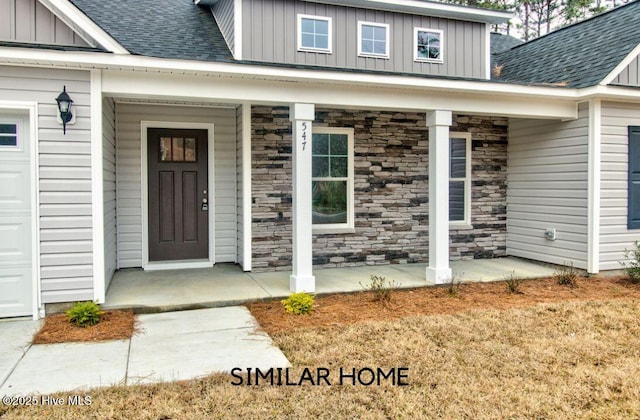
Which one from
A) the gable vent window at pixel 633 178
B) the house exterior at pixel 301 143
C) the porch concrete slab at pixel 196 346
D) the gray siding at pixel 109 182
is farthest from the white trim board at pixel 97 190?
the gable vent window at pixel 633 178

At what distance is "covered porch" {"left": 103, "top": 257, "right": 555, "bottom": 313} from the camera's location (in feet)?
18.6

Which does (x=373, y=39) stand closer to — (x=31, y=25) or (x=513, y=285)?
(x=513, y=285)

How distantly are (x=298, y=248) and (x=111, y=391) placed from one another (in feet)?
9.97

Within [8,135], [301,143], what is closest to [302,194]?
[301,143]

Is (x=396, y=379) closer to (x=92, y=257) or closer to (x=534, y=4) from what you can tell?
(x=92, y=257)

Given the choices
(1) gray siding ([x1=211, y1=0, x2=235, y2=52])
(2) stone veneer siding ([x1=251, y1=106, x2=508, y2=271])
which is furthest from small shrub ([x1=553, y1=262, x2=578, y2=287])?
(1) gray siding ([x1=211, y1=0, x2=235, y2=52])

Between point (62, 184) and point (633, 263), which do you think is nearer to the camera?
point (62, 184)

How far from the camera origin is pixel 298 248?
6094 mm

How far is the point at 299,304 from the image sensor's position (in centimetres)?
534

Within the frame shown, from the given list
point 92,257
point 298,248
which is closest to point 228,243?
point 298,248

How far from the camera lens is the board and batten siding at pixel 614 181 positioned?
7227 mm

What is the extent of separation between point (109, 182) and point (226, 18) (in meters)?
3.09

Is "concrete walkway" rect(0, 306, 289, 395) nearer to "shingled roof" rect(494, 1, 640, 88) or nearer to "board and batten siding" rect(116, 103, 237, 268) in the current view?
"board and batten siding" rect(116, 103, 237, 268)

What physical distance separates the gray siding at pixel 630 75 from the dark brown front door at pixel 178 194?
6.19 meters
